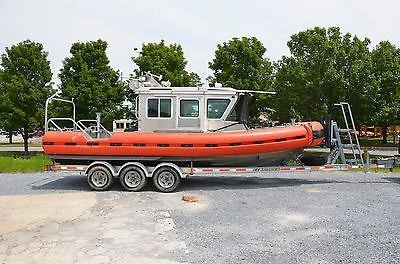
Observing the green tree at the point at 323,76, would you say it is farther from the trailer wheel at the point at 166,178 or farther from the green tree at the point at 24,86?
the green tree at the point at 24,86

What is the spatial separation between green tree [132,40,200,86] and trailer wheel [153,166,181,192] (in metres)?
13.0

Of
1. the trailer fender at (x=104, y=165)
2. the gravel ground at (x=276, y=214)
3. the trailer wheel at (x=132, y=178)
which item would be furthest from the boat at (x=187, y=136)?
the gravel ground at (x=276, y=214)

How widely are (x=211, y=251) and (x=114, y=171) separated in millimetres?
5307

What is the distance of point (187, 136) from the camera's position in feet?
33.4

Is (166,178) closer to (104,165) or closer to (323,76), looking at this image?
(104,165)

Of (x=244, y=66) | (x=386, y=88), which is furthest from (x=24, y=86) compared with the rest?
(x=386, y=88)

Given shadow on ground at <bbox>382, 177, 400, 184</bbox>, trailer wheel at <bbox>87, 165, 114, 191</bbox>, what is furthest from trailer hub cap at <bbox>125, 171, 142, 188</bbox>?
shadow on ground at <bbox>382, 177, 400, 184</bbox>

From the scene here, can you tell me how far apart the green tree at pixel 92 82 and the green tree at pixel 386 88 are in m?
14.7

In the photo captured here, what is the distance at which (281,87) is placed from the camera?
21.7 metres

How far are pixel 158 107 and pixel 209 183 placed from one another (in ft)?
9.41

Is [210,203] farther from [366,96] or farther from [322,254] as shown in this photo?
[366,96]

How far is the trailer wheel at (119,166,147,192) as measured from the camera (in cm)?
1034

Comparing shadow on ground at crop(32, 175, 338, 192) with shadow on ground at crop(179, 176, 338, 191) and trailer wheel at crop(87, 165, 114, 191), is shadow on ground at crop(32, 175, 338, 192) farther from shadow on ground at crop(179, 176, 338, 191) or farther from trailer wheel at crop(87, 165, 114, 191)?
trailer wheel at crop(87, 165, 114, 191)

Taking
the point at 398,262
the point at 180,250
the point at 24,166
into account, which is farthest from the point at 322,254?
the point at 24,166
